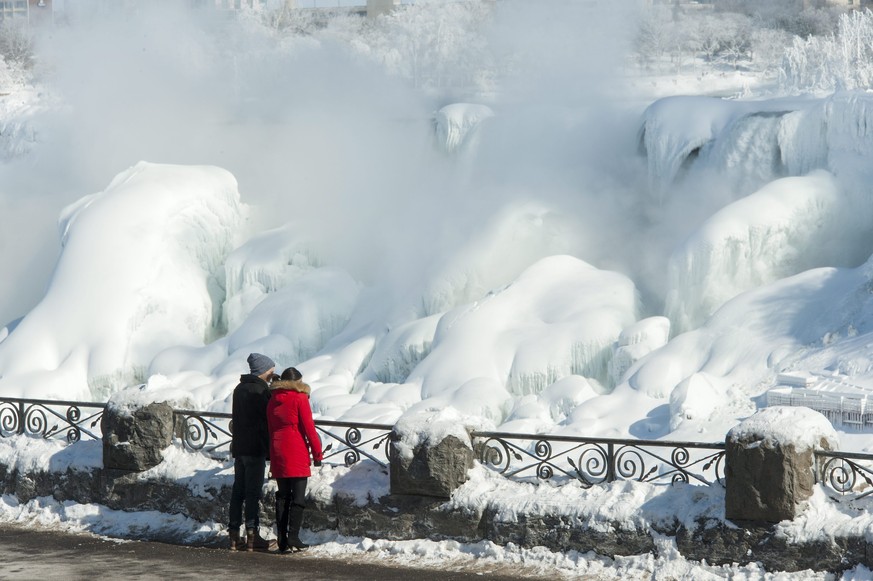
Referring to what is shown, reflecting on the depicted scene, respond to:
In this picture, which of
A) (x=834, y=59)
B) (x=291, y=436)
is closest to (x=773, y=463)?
(x=291, y=436)

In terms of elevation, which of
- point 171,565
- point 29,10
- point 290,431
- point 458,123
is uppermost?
point 29,10

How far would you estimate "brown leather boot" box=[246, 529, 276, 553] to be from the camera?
8805mm

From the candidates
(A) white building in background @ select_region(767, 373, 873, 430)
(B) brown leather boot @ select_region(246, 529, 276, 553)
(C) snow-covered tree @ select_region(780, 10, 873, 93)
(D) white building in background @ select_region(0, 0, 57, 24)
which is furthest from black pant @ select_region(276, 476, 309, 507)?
(D) white building in background @ select_region(0, 0, 57, 24)

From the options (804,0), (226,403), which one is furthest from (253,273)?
(804,0)

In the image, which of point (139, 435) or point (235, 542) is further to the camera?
point (139, 435)

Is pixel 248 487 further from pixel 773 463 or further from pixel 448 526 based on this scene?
pixel 773 463

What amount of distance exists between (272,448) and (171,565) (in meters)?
0.99

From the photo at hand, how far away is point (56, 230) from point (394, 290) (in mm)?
11520

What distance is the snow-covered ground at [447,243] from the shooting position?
16.6 metres

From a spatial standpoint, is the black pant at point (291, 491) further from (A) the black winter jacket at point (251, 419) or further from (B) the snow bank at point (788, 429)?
(B) the snow bank at point (788, 429)

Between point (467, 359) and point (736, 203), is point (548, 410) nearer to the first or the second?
point (467, 359)

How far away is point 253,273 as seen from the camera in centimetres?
2383

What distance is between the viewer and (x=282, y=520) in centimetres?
867

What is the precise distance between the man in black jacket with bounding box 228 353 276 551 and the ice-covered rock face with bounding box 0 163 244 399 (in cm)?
1357
